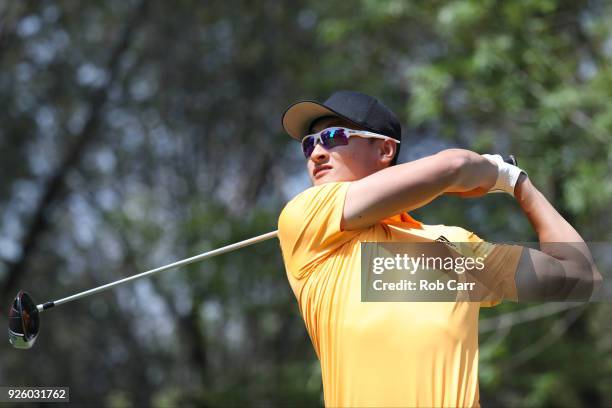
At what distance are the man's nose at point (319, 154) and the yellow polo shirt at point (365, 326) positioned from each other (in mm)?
196

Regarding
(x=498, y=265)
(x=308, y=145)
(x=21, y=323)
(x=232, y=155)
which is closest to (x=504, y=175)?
(x=498, y=265)

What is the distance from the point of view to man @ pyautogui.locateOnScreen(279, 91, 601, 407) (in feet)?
7.41

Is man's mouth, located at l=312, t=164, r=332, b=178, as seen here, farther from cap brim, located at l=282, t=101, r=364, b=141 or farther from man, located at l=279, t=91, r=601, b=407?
cap brim, located at l=282, t=101, r=364, b=141

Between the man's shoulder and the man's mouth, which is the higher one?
the man's mouth

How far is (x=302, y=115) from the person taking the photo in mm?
2740

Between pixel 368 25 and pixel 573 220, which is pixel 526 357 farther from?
pixel 368 25

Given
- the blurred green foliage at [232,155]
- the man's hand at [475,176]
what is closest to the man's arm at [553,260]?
the man's hand at [475,176]

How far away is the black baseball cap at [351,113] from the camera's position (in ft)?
8.70

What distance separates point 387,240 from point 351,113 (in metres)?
0.44

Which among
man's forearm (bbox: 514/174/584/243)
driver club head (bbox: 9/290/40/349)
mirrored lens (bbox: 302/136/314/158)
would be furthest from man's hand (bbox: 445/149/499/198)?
driver club head (bbox: 9/290/40/349)

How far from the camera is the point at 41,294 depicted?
15.0 meters

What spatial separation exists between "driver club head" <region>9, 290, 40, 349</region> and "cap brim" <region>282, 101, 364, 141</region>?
112 centimetres

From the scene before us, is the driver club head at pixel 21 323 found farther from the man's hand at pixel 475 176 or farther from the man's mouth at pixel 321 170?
the man's hand at pixel 475 176

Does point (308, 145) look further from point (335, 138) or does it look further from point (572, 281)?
point (572, 281)
